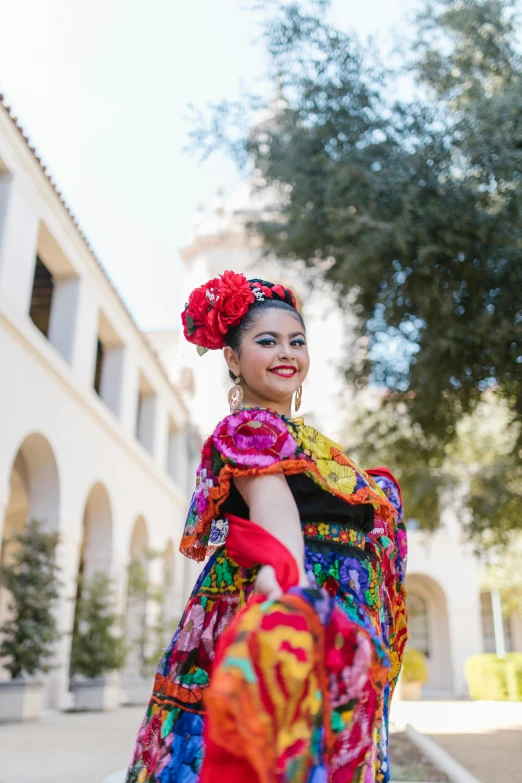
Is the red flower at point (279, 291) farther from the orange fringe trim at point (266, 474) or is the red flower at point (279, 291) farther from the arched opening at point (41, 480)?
the arched opening at point (41, 480)

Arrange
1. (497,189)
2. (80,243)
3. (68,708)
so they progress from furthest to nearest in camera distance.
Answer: (80,243), (68,708), (497,189)

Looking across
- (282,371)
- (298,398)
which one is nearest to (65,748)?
(298,398)

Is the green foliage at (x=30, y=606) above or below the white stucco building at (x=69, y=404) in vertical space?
below

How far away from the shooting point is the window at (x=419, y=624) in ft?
81.7

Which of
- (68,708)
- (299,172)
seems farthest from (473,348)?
(68,708)

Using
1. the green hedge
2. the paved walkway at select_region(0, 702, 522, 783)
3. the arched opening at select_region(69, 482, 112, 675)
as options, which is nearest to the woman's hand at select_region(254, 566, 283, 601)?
the paved walkway at select_region(0, 702, 522, 783)

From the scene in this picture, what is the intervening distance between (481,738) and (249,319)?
6.84 m

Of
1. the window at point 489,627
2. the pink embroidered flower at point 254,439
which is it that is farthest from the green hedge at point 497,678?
the pink embroidered flower at point 254,439

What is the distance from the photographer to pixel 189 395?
Answer: 2028cm

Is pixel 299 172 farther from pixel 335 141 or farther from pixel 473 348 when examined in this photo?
pixel 473 348

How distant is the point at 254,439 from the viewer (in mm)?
1754

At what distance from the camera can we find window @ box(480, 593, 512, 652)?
25891 mm

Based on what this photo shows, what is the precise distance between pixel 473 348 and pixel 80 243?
6.80m

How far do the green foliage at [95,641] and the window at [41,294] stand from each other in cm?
497
